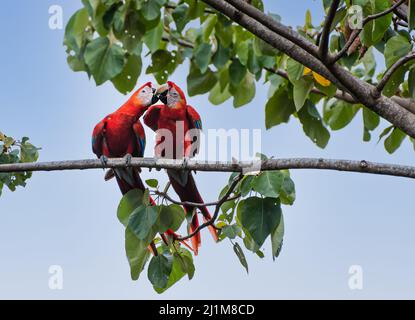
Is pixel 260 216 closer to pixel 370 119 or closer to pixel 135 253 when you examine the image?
pixel 135 253

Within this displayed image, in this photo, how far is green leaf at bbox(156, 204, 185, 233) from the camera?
8.73 ft

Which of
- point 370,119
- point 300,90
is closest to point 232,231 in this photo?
point 300,90

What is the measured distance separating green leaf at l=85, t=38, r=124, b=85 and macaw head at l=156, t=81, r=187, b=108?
772mm

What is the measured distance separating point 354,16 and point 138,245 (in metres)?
1.35

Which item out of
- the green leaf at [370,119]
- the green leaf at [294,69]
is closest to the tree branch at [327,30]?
the green leaf at [294,69]

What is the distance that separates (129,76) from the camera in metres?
2.84

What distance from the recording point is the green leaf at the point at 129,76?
2.81 metres

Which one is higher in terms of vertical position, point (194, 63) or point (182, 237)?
point (194, 63)

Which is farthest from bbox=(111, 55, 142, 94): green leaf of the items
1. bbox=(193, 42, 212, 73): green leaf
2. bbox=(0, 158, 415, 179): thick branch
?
bbox=(193, 42, 212, 73): green leaf

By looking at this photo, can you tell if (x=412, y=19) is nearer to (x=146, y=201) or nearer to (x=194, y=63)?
(x=146, y=201)

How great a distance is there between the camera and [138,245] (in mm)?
2699

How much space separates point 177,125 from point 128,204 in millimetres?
747

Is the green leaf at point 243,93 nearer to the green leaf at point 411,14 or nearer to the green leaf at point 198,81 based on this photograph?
the green leaf at point 198,81

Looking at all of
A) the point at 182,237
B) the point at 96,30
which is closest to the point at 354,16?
the point at 96,30
